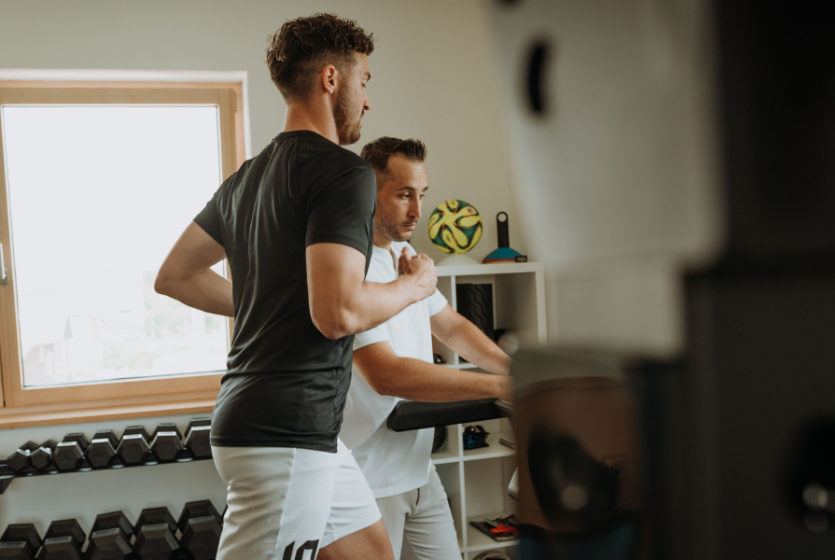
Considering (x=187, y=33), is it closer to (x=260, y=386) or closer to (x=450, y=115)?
(x=450, y=115)

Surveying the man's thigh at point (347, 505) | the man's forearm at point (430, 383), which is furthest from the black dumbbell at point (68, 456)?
the man's thigh at point (347, 505)

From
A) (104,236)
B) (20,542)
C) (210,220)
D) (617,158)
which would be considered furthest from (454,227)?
(617,158)

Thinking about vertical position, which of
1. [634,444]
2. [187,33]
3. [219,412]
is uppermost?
[187,33]

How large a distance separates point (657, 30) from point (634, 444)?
0.25 ft

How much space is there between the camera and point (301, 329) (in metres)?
1.21

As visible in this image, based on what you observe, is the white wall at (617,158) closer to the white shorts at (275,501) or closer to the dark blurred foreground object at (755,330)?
the dark blurred foreground object at (755,330)

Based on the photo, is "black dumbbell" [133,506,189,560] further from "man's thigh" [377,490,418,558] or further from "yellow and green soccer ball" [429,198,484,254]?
"yellow and green soccer ball" [429,198,484,254]

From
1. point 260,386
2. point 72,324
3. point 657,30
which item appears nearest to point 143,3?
point 72,324

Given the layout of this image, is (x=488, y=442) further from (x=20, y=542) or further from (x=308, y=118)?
(x=308, y=118)

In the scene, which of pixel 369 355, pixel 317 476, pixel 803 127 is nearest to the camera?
pixel 803 127

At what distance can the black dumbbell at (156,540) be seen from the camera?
256 cm

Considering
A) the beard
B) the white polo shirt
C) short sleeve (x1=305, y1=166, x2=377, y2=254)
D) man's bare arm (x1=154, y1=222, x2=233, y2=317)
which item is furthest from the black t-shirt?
the white polo shirt

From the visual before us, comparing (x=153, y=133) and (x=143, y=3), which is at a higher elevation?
(x=143, y=3)

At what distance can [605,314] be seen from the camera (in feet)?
0.47
